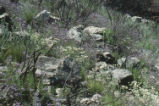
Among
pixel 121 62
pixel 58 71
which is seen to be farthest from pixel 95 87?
pixel 121 62

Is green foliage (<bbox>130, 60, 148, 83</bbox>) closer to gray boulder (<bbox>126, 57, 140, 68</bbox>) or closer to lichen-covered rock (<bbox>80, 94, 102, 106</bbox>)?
gray boulder (<bbox>126, 57, 140, 68</bbox>)

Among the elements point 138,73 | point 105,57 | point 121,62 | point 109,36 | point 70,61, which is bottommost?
point 138,73

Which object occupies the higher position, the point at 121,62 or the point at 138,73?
the point at 121,62

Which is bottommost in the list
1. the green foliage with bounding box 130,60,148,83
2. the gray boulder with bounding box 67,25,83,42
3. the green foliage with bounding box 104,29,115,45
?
the green foliage with bounding box 130,60,148,83

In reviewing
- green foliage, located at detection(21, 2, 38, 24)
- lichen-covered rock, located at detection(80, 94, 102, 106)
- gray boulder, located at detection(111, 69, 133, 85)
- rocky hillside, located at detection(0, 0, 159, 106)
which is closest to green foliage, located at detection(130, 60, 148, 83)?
rocky hillside, located at detection(0, 0, 159, 106)

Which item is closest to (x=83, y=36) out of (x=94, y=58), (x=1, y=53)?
(x=94, y=58)

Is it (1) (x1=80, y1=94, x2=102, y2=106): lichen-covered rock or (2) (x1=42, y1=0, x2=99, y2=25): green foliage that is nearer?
(1) (x1=80, y1=94, x2=102, y2=106): lichen-covered rock

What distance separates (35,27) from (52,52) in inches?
48.7

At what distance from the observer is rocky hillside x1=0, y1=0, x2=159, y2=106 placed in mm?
3084

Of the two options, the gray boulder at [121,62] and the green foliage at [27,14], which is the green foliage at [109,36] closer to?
the gray boulder at [121,62]

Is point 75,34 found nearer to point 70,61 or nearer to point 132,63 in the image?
point 132,63

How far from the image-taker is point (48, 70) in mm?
3584

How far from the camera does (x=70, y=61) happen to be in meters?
3.70

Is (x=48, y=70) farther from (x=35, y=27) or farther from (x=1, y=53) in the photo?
(x=35, y=27)
